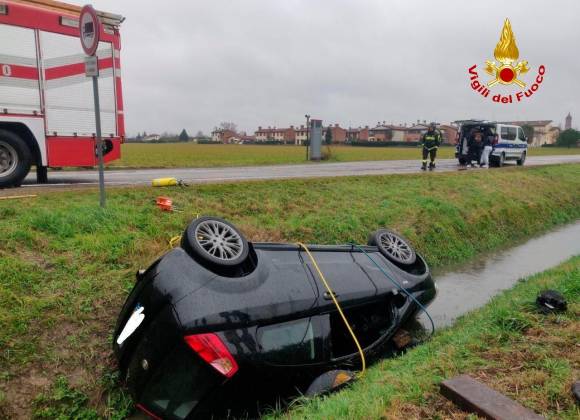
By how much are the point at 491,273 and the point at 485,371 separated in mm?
5610

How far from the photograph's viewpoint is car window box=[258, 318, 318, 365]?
3074 millimetres

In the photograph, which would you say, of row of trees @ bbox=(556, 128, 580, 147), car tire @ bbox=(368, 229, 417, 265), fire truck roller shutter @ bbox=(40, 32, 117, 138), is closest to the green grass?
car tire @ bbox=(368, 229, 417, 265)

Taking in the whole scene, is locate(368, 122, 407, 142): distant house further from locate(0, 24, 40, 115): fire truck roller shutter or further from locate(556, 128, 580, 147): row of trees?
locate(0, 24, 40, 115): fire truck roller shutter

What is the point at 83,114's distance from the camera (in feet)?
28.9

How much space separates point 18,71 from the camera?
7926mm

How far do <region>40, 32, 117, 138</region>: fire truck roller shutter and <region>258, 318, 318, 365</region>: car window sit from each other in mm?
7327

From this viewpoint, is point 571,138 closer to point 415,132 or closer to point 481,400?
point 415,132

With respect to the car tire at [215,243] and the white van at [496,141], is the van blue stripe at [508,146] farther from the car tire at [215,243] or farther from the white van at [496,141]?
the car tire at [215,243]

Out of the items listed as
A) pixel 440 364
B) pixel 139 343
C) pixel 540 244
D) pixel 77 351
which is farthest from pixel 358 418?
pixel 540 244

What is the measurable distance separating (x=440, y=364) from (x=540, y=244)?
882 cm

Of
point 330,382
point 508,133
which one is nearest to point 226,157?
point 508,133

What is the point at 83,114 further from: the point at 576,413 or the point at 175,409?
the point at 576,413

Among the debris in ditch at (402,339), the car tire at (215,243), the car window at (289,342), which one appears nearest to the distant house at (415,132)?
the debris in ditch at (402,339)

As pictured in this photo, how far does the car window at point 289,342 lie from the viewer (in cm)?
307
